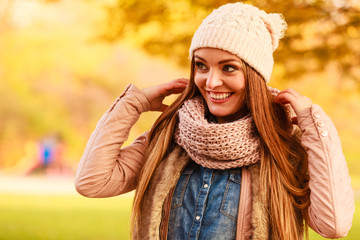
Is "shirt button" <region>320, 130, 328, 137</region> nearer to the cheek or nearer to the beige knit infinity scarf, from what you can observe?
the beige knit infinity scarf

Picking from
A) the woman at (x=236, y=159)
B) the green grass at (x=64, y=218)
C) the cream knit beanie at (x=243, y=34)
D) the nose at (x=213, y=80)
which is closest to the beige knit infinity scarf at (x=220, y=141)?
the woman at (x=236, y=159)

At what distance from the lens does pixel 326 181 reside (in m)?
1.92

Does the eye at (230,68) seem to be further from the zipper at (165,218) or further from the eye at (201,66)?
the zipper at (165,218)

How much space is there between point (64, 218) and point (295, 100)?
20.6ft

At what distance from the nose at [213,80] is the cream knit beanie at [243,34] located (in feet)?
0.35

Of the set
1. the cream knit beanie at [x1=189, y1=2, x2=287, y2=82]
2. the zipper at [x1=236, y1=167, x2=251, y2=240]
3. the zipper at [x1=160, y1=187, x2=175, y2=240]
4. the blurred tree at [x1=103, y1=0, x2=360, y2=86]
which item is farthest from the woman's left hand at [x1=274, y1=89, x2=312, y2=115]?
the blurred tree at [x1=103, y1=0, x2=360, y2=86]

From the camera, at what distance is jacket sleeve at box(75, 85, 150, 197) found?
87.3 inches

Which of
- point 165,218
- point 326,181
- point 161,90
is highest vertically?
point 161,90

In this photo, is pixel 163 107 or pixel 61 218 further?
pixel 61 218

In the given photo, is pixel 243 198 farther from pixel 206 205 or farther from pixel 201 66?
pixel 201 66

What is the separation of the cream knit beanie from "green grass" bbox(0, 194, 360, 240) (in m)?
4.70

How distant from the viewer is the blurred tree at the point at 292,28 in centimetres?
587

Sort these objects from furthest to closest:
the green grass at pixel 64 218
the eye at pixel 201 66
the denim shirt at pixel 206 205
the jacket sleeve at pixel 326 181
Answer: the green grass at pixel 64 218
the eye at pixel 201 66
the denim shirt at pixel 206 205
the jacket sleeve at pixel 326 181

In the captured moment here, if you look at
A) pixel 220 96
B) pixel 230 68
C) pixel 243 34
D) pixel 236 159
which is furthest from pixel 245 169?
pixel 243 34
